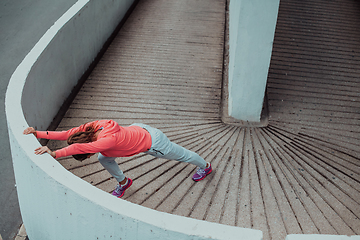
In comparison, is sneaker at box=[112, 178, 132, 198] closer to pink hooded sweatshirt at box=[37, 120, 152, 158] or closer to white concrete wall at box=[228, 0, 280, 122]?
pink hooded sweatshirt at box=[37, 120, 152, 158]

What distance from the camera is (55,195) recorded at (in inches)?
97.7

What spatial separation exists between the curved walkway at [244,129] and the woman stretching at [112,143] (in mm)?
531

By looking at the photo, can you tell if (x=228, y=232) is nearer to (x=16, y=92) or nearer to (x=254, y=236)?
(x=254, y=236)

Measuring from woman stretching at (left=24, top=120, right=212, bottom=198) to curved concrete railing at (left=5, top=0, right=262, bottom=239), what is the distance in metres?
0.18

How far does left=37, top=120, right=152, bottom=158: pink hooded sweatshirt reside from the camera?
8.54 ft

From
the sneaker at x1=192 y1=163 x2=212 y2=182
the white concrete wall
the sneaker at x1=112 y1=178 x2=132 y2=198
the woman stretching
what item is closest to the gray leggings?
the woman stretching

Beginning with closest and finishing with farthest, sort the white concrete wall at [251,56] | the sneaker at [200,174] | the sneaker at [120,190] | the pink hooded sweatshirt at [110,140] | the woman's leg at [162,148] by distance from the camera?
the pink hooded sweatshirt at [110,140] < the woman's leg at [162,148] < the sneaker at [120,190] < the sneaker at [200,174] < the white concrete wall at [251,56]

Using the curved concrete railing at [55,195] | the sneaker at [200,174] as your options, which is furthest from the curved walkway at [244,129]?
the curved concrete railing at [55,195]

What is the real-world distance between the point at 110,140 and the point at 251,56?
268 centimetres

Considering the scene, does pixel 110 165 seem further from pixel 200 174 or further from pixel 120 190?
pixel 200 174

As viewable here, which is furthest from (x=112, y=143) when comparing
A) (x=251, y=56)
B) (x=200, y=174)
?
(x=251, y=56)

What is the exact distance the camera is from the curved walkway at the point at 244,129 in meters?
3.43

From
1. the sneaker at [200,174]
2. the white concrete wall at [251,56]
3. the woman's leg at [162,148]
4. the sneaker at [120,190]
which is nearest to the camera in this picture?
the woman's leg at [162,148]

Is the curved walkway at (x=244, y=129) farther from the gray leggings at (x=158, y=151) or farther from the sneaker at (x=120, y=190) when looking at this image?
the gray leggings at (x=158, y=151)
